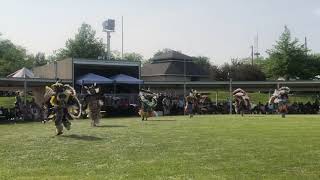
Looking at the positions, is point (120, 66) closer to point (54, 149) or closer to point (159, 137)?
point (159, 137)

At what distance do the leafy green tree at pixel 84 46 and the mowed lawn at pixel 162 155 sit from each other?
84.2 metres

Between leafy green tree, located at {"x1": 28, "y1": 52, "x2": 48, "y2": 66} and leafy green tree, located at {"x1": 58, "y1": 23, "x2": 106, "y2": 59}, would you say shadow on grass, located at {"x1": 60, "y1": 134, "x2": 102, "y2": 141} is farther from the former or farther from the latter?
leafy green tree, located at {"x1": 28, "y1": 52, "x2": 48, "y2": 66}

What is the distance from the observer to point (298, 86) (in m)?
56.8

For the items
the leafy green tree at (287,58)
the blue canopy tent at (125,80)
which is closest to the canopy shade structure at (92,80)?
the blue canopy tent at (125,80)

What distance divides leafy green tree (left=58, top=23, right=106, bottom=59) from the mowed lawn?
276 feet

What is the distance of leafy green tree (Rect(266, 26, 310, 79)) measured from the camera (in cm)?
7900

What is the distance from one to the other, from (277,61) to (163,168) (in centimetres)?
6785

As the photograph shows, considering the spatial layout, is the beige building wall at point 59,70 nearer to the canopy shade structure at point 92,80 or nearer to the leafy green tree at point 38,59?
the canopy shade structure at point 92,80

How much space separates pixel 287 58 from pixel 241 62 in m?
20.6

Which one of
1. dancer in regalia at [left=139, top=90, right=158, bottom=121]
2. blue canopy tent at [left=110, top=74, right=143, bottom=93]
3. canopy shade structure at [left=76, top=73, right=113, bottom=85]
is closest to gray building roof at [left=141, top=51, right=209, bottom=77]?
blue canopy tent at [left=110, top=74, right=143, bottom=93]

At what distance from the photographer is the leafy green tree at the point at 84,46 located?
106 m

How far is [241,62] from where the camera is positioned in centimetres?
9912

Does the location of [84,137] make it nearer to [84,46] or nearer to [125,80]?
[125,80]

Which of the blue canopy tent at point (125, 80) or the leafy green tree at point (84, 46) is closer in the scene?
the blue canopy tent at point (125, 80)
